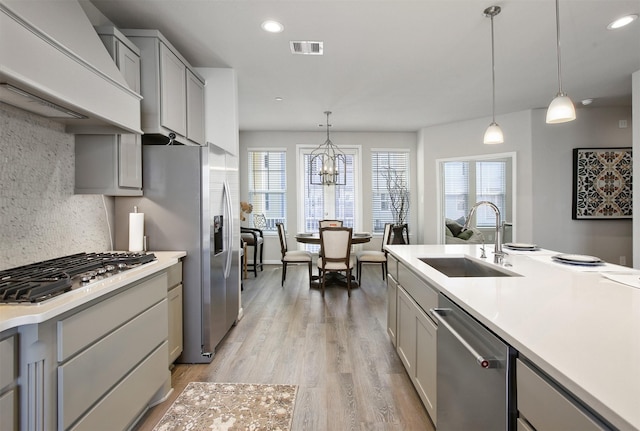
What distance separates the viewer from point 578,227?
4.94 m

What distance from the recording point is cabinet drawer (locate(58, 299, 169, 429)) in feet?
4.01

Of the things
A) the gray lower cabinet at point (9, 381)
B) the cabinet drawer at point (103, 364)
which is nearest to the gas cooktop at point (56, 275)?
the gray lower cabinet at point (9, 381)

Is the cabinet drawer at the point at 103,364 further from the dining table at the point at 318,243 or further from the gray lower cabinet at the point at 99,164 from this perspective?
the dining table at the point at 318,243

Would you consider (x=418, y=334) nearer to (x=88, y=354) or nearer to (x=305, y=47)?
(x=88, y=354)

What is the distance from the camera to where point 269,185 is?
663cm

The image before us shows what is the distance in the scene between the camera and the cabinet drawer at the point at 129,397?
1.38 metres

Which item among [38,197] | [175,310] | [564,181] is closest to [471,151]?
[564,181]

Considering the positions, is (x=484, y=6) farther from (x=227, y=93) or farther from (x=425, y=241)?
(x=425, y=241)

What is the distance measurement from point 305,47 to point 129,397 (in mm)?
2902

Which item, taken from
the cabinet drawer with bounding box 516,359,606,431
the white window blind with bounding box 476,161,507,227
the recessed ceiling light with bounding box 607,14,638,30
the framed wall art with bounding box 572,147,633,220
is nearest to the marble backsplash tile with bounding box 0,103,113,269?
the cabinet drawer with bounding box 516,359,606,431

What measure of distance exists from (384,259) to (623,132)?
418cm

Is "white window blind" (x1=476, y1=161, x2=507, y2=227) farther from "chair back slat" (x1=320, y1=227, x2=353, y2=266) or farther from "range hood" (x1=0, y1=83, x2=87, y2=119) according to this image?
"range hood" (x1=0, y1=83, x2=87, y2=119)

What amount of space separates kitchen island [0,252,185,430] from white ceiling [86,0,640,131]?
194 centimetres

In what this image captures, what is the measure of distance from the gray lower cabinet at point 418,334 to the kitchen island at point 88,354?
1.52m
